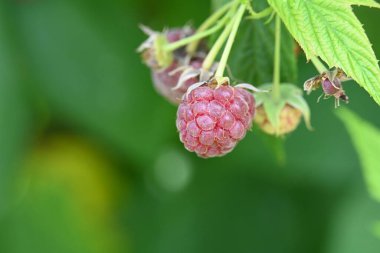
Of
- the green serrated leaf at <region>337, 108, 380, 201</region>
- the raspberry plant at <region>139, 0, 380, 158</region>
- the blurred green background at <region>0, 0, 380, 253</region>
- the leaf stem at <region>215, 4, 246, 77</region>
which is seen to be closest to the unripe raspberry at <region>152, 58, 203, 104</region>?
the raspberry plant at <region>139, 0, 380, 158</region>

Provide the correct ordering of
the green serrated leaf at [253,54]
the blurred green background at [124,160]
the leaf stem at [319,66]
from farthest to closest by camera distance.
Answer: the blurred green background at [124,160], the green serrated leaf at [253,54], the leaf stem at [319,66]

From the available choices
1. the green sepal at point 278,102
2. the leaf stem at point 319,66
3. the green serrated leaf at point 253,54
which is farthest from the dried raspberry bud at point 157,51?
the leaf stem at point 319,66

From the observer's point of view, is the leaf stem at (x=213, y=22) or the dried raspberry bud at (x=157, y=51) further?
the dried raspberry bud at (x=157, y=51)

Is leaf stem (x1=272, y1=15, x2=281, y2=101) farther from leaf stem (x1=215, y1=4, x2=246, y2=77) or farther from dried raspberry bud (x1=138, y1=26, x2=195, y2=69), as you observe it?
dried raspberry bud (x1=138, y1=26, x2=195, y2=69)

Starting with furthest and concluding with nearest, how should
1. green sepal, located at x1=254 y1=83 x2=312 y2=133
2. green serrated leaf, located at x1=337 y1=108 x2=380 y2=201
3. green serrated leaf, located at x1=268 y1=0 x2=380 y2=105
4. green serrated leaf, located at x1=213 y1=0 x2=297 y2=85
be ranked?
green serrated leaf, located at x1=337 y1=108 x2=380 y2=201 → green serrated leaf, located at x1=213 y1=0 x2=297 y2=85 → green sepal, located at x1=254 y1=83 x2=312 y2=133 → green serrated leaf, located at x1=268 y1=0 x2=380 y2=105

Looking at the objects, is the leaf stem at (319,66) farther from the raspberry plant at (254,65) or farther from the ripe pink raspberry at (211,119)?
the ripe pink raspberry at (211,119)

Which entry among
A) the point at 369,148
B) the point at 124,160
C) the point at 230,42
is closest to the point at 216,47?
the point at 230,42

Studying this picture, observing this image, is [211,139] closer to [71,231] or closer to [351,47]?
[351,47]

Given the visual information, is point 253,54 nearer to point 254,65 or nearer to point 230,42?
point 254,65
